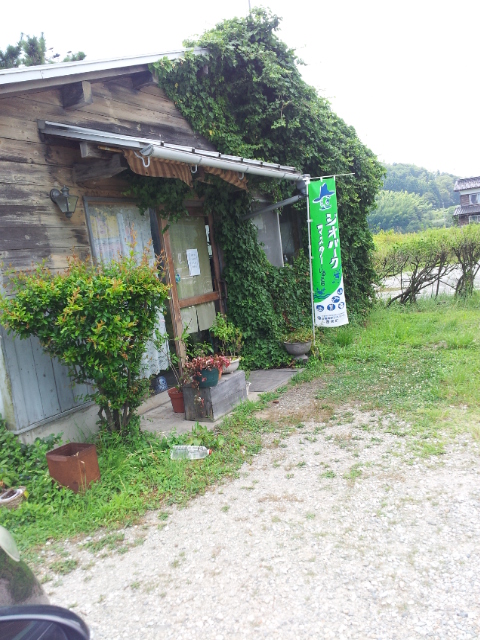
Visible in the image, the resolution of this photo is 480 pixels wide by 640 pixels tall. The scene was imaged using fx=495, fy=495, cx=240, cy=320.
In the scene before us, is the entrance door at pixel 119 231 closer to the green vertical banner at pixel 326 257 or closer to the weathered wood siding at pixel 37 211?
the weathered wood siding at pixel 37 211

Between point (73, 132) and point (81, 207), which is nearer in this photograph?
point (73, 132)

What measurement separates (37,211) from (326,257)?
4.33m

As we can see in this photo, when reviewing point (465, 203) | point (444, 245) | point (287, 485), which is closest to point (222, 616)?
point (287, 485)

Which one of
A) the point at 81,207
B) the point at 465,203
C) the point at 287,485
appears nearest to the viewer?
the point at 287,485

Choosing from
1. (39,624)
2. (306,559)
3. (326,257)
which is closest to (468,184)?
(326,257)

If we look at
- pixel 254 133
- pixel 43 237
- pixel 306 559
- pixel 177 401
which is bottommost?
pixel 306 559

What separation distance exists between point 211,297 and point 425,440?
397 cm

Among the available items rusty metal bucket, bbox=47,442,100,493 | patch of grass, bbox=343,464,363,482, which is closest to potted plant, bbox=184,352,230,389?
rusty metal bucket, bbox=47,442,100,493

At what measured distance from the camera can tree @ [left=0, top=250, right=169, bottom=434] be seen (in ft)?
13.6

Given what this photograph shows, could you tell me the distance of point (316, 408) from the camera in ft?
19.4

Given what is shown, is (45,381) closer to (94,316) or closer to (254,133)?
(94,316)

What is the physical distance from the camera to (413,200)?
59250mm

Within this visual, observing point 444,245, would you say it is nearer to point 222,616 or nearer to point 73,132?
point 73,132

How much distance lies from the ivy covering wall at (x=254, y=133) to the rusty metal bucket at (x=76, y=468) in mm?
3521
